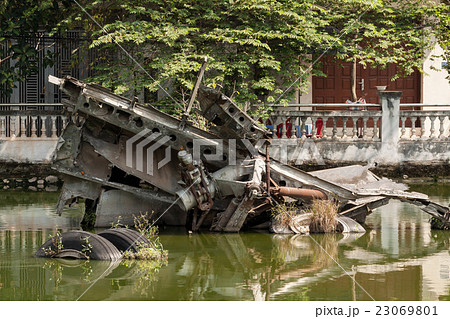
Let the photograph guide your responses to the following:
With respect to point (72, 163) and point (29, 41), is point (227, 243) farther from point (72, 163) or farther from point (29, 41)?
point (29, 41)

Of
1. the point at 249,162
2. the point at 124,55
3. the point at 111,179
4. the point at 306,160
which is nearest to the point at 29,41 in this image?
the point at 124,55

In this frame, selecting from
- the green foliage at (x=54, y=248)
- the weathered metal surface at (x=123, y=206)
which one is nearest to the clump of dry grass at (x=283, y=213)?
the weathered metal surface at (x=123, y=206)

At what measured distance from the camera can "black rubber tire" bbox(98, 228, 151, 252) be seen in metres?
10.5

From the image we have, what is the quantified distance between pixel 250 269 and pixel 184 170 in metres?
2.92

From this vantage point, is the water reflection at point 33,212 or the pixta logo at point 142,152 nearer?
the pixta logo at point 142,152

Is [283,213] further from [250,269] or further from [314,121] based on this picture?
[314,121]

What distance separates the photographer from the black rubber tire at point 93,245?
33.5ft

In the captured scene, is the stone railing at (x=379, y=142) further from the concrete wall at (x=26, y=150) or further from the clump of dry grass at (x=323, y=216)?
the clump of dry grass at (x=323, y=216)

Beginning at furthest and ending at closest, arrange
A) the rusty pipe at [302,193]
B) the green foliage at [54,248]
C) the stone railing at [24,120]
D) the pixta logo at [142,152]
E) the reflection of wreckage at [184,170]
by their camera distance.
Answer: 1. the stone railing at [24,120]
2. the pixta logo at [142,152]
3. the rusty pipe at [302,193]
4. the reflection of wreckage at [184,170]
5. the green foliage at [54,248]

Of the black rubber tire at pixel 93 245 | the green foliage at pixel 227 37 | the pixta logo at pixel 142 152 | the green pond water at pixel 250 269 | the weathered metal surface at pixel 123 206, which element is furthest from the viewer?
the green foliage at pixel 227 37

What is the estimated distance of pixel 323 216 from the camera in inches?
502

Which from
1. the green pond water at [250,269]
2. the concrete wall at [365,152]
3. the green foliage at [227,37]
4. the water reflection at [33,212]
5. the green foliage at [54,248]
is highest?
the green foliage at [227,37]

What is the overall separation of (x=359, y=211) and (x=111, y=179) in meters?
4.45

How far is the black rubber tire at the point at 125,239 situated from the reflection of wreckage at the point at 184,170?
2011 millimetres
